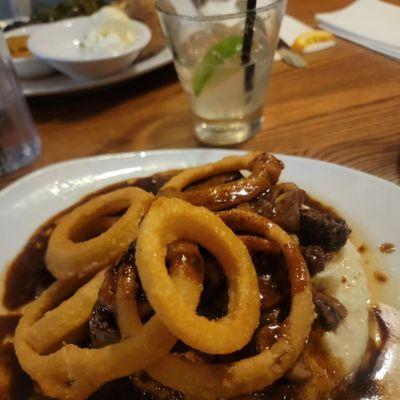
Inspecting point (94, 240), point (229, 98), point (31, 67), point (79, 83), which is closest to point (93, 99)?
point (79, 83)

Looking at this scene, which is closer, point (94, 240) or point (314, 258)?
point (314, 258)

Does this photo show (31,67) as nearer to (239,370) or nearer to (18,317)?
(18,317)

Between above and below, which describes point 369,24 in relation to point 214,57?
below

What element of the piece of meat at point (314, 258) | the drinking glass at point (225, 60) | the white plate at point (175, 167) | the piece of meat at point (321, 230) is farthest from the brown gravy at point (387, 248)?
the drinking glass at point (225, 60)

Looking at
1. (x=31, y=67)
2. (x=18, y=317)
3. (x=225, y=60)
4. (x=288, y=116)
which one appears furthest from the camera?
(x=31, y=67)

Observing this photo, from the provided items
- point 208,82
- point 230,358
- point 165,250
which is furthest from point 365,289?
point 208,82

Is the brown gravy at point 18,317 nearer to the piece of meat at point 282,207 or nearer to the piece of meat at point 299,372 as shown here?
the piece of meat at point 299,372

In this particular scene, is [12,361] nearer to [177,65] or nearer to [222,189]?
[222,189]

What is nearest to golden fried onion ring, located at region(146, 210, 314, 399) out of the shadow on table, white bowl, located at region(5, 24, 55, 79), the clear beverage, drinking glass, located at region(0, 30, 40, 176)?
the clear beverage
